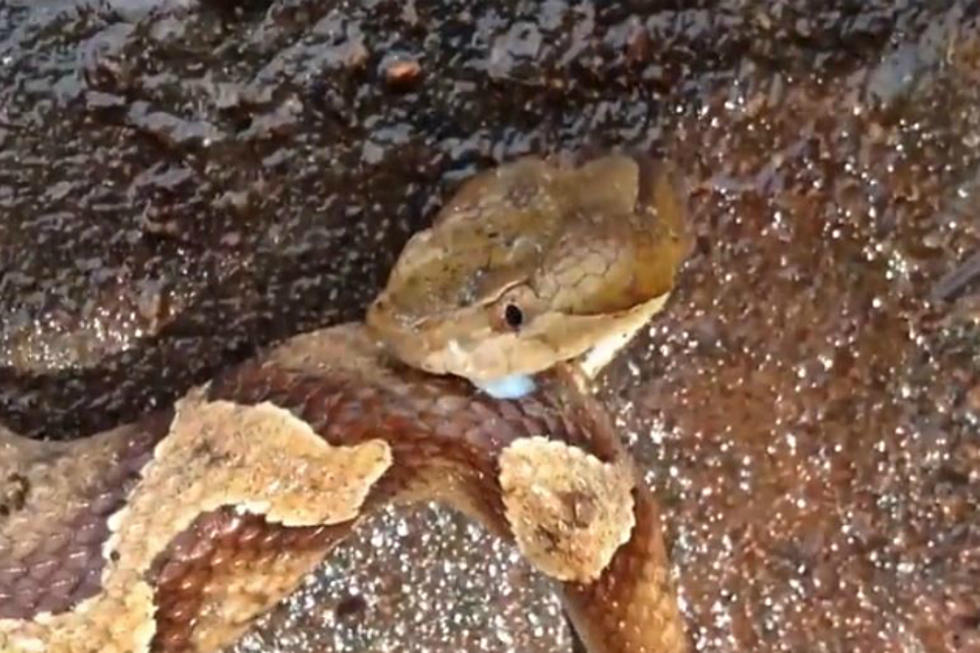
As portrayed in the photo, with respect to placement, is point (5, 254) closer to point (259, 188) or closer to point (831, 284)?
point (259, 188)

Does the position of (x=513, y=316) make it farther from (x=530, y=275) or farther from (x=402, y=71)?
(x=402, y=71)

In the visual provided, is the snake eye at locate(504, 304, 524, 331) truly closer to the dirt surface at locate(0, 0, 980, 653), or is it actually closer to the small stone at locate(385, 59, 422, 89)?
the dirt surface at locate(0, 0, 980, 653)

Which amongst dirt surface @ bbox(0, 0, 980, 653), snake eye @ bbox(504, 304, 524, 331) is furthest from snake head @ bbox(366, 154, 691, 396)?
dirt surface @ bbox(0, 0, 980, 653)

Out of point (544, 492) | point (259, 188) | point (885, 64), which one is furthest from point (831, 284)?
point (259, 188)

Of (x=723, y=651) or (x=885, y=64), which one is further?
(x=723, y=651)

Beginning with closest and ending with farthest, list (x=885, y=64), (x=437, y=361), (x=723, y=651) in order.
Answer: (x=437, y=361), (x=885, y=64), (x=723, y=651)

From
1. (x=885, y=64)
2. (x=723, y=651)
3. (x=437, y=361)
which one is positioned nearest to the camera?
(x=437, y=361)
